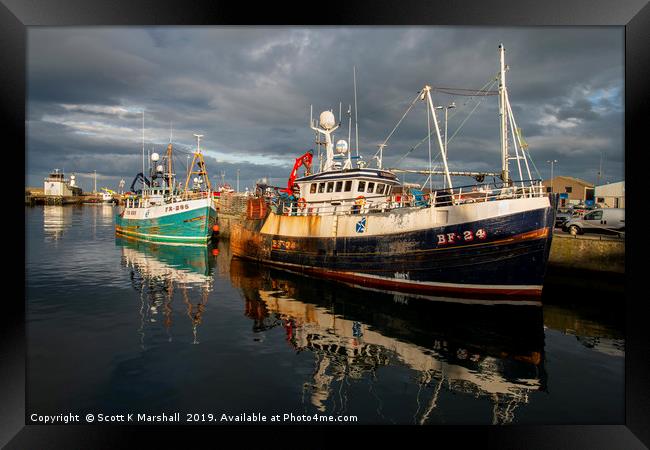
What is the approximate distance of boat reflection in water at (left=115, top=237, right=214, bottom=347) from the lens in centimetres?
1550

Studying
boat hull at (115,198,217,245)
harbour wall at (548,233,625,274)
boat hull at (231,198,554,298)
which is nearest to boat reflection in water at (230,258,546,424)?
boat hull at (231,198,554,298)

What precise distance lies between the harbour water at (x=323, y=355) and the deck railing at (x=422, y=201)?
5.14 m

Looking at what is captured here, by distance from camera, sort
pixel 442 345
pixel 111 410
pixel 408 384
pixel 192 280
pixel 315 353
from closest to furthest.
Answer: pixel 111 410 < pixel 408 384 < pixel 315 353 < pixel 442 345 < pixel 192 280

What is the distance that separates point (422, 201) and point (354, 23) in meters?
14.6

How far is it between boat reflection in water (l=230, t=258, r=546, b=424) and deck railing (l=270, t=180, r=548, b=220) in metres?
5.10

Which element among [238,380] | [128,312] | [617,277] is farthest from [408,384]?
[617,277]

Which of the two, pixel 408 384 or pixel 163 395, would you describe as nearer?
pixel 163 395

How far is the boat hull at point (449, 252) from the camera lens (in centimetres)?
1639

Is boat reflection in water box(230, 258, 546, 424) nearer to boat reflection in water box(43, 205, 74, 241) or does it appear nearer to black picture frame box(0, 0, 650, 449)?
black picture frame box(0, 0, 650, 449)

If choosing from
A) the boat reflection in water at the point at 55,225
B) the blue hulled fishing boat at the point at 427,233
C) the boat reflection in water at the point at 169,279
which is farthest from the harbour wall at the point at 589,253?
the boat reflection in water at the point at 55,225

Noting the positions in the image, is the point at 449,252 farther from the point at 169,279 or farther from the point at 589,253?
the point at 169,279
